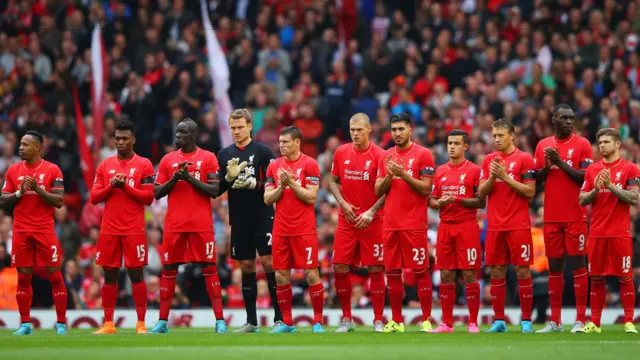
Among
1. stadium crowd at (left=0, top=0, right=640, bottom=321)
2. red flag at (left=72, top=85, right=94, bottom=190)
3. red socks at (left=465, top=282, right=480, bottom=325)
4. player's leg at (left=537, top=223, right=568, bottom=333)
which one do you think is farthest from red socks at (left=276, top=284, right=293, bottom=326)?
red flag at (left=72, top=85, right=94, bottom=190)

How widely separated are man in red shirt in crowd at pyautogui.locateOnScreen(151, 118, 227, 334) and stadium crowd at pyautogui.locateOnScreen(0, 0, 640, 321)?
546 centimetres

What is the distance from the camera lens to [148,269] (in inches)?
868

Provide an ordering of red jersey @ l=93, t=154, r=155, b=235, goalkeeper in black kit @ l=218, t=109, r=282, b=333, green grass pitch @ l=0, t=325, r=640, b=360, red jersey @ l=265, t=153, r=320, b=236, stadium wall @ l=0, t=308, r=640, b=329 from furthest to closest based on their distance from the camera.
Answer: stadium wall @ l=0, t=308, r=640, b=329 < goalkeeper in black kit @ l=218, t=109, r=282, b=333 < red jersey @ l=93, t=154, r=155, b=235 < red jersey @ l=265, t=153, r=320, b=236 < green grass pitch @ l=0, t=325, r=640, b=360

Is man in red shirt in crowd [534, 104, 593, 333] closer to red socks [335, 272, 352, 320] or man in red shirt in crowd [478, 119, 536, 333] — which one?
man in red shirt in crowd [478, 119, 536, 333]

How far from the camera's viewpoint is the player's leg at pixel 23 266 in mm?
16797

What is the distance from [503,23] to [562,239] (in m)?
12.0

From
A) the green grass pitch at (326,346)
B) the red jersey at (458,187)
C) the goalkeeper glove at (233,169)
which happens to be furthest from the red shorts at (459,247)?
the goalkeeper glove at (233,169)

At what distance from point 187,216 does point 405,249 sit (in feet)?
9.52

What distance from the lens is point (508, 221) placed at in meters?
16.0

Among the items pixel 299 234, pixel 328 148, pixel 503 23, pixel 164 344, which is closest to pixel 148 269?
pixel 328 148

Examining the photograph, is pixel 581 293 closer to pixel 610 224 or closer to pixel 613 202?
pixel 610 224

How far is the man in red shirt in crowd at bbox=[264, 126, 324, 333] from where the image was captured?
16.0m

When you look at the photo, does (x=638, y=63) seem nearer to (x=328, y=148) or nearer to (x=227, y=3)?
(x=328, y=148)

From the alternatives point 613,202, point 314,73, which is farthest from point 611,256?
point 314,73
